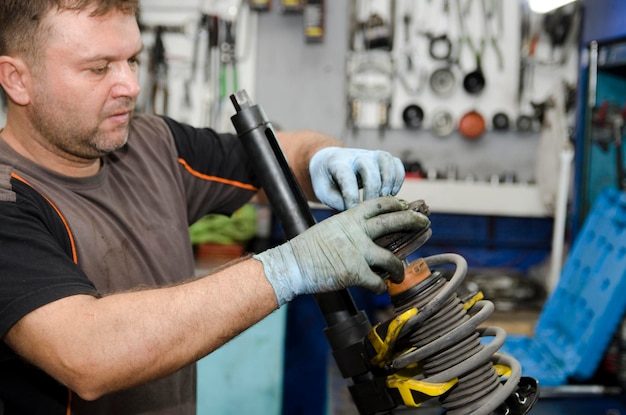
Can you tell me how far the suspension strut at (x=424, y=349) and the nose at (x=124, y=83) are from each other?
1.25 feet

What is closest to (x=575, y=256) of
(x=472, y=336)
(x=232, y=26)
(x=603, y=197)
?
(x=603, y=197)

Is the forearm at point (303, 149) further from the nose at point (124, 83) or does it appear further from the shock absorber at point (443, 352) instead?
the shock absorber at point (443, 352)

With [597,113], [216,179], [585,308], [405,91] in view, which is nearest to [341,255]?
[216,179]

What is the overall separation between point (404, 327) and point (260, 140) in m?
0.40

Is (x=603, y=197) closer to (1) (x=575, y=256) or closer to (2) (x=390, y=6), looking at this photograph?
(1) (x=575, y=256)

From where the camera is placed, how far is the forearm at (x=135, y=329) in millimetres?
801

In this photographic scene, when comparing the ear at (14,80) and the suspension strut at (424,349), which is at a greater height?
the ear at (14,80)

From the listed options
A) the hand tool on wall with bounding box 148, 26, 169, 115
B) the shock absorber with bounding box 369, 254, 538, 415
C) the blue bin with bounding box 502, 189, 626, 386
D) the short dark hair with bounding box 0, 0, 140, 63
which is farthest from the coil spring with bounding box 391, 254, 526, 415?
the hand tool on wall with bounding box 148, 26, 169, 115

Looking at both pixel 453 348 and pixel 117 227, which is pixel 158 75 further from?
pixel 453 348

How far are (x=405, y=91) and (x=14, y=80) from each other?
2029mm

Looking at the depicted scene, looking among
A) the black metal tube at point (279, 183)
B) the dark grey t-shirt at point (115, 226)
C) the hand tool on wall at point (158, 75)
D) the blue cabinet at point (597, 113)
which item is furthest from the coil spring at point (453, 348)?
the hand tool on wall at point (158, 75)

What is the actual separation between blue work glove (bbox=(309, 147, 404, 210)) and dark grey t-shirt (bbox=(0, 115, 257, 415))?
0.27 m

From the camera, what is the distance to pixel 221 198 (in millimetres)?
1387

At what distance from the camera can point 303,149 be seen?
4.41 ft
